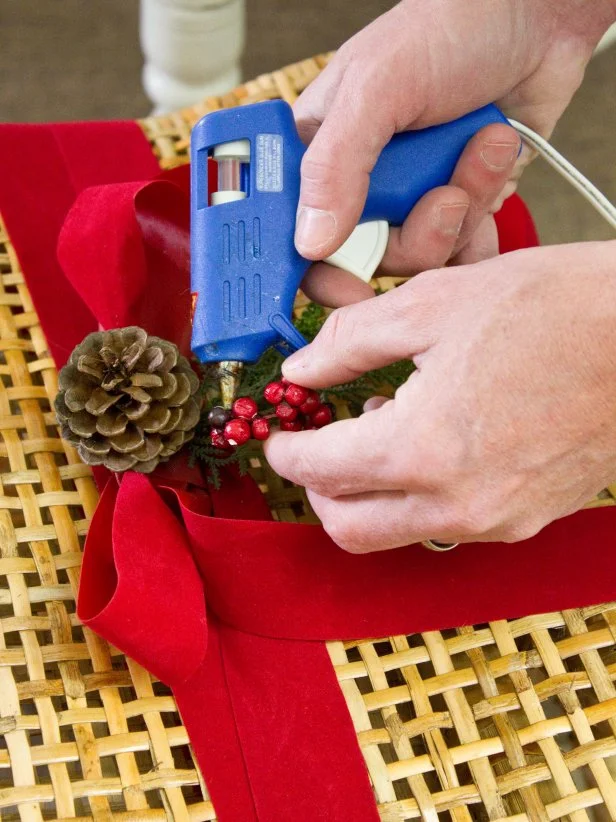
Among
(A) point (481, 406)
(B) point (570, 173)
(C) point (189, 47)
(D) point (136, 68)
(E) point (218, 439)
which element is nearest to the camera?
(A) point (481, 406)

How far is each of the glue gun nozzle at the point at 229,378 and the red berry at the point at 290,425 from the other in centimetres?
4

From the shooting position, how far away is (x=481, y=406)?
472 millimetres

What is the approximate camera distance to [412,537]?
52cm

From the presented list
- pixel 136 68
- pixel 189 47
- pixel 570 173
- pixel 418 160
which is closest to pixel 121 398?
pixel 418 160

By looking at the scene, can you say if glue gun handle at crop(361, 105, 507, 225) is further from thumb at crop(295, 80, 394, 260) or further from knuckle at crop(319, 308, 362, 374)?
knuckle at crop(319, 308, 362, 374)

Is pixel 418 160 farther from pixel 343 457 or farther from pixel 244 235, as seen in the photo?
pixel 343 457

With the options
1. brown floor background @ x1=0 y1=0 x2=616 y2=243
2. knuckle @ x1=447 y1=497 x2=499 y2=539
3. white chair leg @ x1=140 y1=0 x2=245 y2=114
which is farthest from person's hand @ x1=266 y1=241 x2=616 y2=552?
brown floor background @ x1=0 y1=0 x2=616 y2=243

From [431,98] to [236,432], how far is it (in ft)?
0.95

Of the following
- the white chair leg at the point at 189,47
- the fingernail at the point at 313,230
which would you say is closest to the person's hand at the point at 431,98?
the fingernail at the point at 313,230

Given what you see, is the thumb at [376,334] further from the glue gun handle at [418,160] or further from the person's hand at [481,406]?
the glue gun handle at [418,160]

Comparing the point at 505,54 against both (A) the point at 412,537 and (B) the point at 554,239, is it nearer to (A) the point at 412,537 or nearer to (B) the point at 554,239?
(A) the point at 412,537

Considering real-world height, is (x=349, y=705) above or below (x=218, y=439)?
below

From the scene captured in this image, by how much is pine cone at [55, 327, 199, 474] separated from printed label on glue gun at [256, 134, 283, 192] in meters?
0.13

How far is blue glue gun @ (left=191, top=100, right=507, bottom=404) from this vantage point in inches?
22.5
